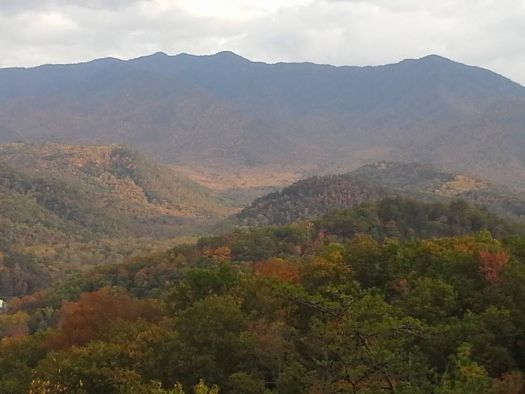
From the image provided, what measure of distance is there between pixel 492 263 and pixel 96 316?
1929 centimetres

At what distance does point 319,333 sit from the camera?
72.2ft

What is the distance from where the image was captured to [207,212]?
160m

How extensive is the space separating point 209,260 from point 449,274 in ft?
108

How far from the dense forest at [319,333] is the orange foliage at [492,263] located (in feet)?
0.22

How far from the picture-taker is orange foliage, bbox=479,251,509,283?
3031cm

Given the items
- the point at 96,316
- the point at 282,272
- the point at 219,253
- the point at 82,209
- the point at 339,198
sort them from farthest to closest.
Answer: the point at 82,209 → the point at 339,198 → the point at 219,253 → the point at 282,272 → the point at 96,316

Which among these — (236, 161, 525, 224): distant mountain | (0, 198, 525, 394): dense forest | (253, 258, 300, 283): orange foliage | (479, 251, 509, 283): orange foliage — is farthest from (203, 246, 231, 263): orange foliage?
(479, 251, 509, 283): orange foliage

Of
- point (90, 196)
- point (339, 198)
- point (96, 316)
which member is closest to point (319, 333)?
point (96, 316)

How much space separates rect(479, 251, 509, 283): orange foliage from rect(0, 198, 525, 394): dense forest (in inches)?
2.6

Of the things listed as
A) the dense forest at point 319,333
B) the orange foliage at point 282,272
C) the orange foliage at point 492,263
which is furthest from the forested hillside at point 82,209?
the orange foliage at point 492,263

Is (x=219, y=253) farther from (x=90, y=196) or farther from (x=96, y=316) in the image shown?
(x=90, y=196)

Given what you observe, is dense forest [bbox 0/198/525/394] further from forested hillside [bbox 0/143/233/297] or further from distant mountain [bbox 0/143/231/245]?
distant mountain [bbox 0/143/231/245]

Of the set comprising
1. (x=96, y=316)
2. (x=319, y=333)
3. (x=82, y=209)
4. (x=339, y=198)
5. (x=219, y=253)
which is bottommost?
(x=82, y=209)

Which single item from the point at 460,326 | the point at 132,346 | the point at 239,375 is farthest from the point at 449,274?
the point at 132,346
